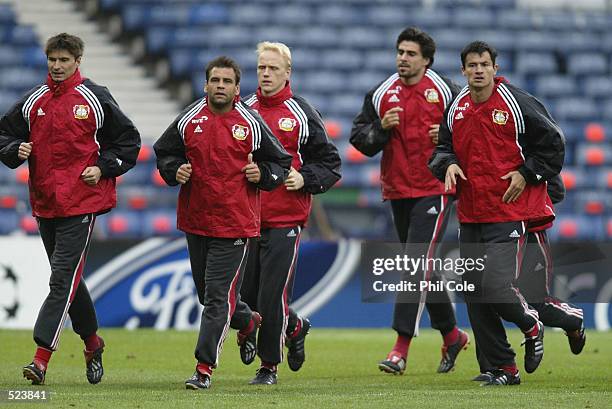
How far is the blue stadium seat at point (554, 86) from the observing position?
20875 mm

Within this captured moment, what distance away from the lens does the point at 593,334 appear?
12.8 meters

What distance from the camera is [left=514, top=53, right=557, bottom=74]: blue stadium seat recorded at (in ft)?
70.1

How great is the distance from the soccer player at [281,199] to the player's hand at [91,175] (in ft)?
3.76

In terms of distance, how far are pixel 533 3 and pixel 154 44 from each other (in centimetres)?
690

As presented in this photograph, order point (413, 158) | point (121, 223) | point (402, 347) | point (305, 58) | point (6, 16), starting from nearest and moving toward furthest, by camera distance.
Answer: point (402, 347)
point (413, 158)
point (121, 223)
point (305, 58)
point (6, 16)

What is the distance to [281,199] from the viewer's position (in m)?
8.62

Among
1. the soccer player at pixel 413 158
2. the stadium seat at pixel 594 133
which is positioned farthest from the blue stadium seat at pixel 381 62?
the soccer player at pixel 413 158

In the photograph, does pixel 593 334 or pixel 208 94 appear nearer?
pixel 208 94

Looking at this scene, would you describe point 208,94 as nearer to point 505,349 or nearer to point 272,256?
point 272,256

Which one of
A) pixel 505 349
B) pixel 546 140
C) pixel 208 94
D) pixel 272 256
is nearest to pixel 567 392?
pixel 505 349

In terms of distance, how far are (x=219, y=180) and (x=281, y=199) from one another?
890 millimetres

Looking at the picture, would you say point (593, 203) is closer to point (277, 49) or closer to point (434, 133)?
point (434, 133)

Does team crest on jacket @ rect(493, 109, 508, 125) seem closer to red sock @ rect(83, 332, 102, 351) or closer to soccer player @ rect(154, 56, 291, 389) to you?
soccer player @ rect(154, 56, 291, 389)

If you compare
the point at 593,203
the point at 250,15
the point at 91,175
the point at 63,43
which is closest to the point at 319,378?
the point at 91,175
